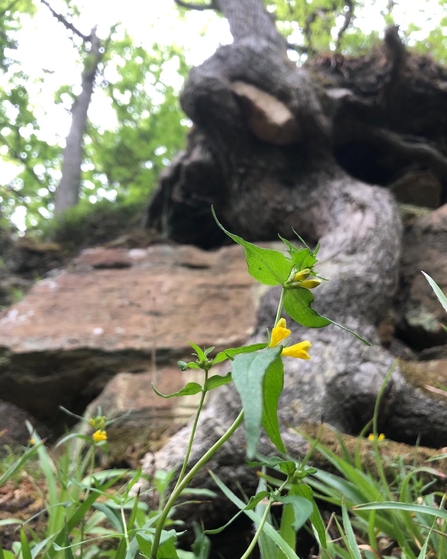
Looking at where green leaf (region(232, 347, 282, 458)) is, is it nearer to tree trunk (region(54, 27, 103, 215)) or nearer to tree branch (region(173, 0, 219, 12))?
tree trunk (region(54, 27, 103, 215))

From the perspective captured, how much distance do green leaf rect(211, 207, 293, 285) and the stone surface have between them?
164 cm

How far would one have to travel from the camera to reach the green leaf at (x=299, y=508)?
53 centimetres

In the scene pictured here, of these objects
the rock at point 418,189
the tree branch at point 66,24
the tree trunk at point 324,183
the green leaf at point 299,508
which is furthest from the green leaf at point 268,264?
the tree branch at point 66,24

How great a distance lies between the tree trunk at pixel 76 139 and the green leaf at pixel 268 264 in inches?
183

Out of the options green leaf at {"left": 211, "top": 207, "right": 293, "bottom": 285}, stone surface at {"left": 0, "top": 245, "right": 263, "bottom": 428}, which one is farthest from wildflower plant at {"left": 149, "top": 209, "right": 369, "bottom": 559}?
stone surface at {"left": 0, "top": 245, "right": 263, "bottom": 428}

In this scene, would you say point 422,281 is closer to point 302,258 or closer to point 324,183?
point 324,183

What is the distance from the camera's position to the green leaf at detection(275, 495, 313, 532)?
20.9 inches

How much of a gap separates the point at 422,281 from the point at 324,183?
0.98 m

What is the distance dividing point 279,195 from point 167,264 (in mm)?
1058

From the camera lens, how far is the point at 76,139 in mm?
6164

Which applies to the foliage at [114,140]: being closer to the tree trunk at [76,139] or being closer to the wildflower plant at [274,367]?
the tree trunk at [76,139]

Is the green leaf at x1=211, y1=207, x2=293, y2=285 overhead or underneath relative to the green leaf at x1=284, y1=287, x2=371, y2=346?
overhead

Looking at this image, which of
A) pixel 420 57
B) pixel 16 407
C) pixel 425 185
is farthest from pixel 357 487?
pixel 420 57

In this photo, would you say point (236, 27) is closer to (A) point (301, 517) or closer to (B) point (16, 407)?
(B) point (16, 407)
